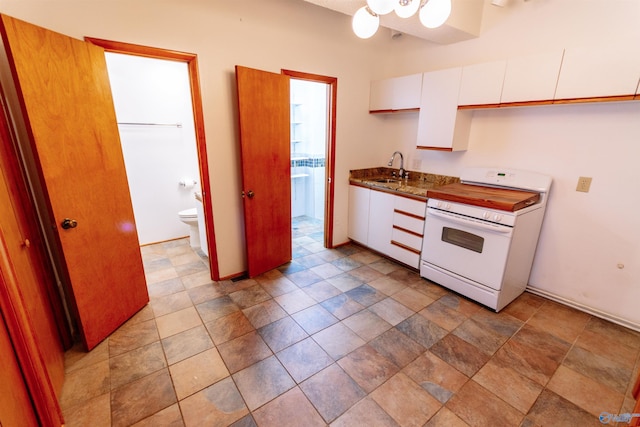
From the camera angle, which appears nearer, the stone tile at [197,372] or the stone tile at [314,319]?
the stone tile at [197,372]

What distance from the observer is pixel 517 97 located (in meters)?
2.29

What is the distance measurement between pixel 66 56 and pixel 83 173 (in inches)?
27.5

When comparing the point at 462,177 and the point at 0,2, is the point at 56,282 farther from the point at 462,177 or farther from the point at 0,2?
the point at 462,177

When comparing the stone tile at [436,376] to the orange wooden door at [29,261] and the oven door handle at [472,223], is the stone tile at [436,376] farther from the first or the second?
the orange wooden door at [29,261]

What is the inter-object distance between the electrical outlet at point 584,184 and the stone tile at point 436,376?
1.84m

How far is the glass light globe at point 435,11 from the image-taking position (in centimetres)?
145

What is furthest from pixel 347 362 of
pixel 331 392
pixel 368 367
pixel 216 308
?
pixel 216 308

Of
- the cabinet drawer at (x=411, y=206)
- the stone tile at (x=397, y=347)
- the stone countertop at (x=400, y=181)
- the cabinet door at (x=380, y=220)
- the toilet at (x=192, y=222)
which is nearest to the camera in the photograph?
the stone tile at (x=397, y=347)

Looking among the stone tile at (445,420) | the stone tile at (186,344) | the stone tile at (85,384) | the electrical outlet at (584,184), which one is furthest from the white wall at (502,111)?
the stone tile at (445,420)

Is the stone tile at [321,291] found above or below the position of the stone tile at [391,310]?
above

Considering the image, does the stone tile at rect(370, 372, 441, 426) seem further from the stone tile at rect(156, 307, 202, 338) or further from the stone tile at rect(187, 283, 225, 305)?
the stone tile at rect(187, 283, 225, 305)

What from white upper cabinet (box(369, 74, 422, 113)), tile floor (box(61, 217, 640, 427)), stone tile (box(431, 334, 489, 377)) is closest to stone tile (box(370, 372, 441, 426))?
tile floor (box(61, 217, 640, 427))

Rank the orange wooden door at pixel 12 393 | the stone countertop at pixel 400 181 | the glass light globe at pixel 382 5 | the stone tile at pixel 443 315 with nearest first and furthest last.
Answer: the orange wooden door at pixel 12 393 < the glass light globe at pixel 382 5 < the stone tile at pixel 443 315 < the stone countertop at pixel 400 181

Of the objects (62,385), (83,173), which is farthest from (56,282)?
(83,173)
